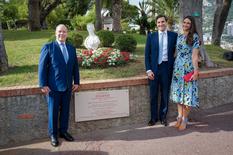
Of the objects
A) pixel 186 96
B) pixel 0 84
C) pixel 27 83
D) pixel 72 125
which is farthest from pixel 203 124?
pixel 0 84

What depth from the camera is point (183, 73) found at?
5922 millimetres

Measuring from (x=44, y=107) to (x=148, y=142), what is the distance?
191cm

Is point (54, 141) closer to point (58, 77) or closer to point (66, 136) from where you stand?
point (66, 136)

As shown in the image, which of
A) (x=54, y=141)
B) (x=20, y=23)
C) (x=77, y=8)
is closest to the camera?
(x=54, y=141)

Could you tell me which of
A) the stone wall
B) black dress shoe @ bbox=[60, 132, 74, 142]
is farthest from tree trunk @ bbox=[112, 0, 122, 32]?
black dress shoe @ bbox=[60, 132, 74, 142]

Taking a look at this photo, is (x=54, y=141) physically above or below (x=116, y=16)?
below

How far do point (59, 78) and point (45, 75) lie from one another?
22 cm

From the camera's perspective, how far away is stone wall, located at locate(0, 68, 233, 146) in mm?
5609

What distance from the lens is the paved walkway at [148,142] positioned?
17.2 feet

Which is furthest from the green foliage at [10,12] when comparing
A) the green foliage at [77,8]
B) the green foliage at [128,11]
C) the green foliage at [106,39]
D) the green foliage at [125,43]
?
the green foliage at [125,43]

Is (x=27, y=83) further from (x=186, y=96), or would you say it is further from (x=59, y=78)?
(x=186, y=96)

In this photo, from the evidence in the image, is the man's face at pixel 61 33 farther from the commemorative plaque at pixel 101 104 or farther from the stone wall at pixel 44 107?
the commemorative plaque at pixel 101 104

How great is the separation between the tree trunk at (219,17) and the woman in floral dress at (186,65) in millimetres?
9970

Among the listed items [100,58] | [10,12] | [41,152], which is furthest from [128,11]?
[41,152]
